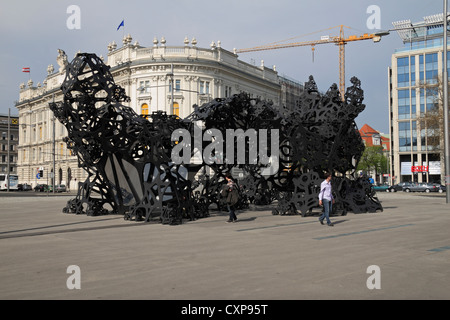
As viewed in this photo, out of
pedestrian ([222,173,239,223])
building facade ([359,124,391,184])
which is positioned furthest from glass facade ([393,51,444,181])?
pedestrian ([222,173,239,223])

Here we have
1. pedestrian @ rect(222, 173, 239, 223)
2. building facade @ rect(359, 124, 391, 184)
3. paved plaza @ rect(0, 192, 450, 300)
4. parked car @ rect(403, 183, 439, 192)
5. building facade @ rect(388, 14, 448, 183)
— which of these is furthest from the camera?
building facade @ rect(359, 124, 391, 184)

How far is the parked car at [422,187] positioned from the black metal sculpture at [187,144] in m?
38.3

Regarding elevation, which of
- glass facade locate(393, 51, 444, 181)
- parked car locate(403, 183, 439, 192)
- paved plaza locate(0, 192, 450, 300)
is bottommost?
parked car locate(403, 183, 439, 192)

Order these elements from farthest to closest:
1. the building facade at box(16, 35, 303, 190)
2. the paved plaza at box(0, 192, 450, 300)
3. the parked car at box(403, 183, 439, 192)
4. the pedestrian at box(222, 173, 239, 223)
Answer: the building facade at box(16, 35, 303, 190), the parked car at box(403, 183, 439, 192), the pedestrian at box(222, 173, 239, 223), the paved plaza at box(0, 192, 450, 300)

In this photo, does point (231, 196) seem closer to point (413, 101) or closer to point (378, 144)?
point (413, 101)

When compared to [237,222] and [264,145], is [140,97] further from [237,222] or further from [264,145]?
[237,222]

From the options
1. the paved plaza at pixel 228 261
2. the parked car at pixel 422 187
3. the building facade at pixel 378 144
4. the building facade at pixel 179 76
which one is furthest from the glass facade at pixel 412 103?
the paved plaza at pixel 228 261

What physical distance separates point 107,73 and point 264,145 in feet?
25.3

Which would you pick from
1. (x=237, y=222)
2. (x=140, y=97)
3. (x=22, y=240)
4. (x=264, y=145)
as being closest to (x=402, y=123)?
(x=140, y=97)

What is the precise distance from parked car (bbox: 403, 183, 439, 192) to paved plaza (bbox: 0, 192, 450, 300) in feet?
141

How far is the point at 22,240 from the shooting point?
1119 cm

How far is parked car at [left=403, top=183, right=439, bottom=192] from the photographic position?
53150 millimetres

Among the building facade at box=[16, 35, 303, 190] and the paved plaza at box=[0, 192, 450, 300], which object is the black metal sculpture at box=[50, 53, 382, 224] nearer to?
the paved plaza at box=[0, 192, 450, 300]

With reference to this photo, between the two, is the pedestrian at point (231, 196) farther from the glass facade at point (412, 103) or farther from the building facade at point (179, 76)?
the glass facade at point (412, 103)
